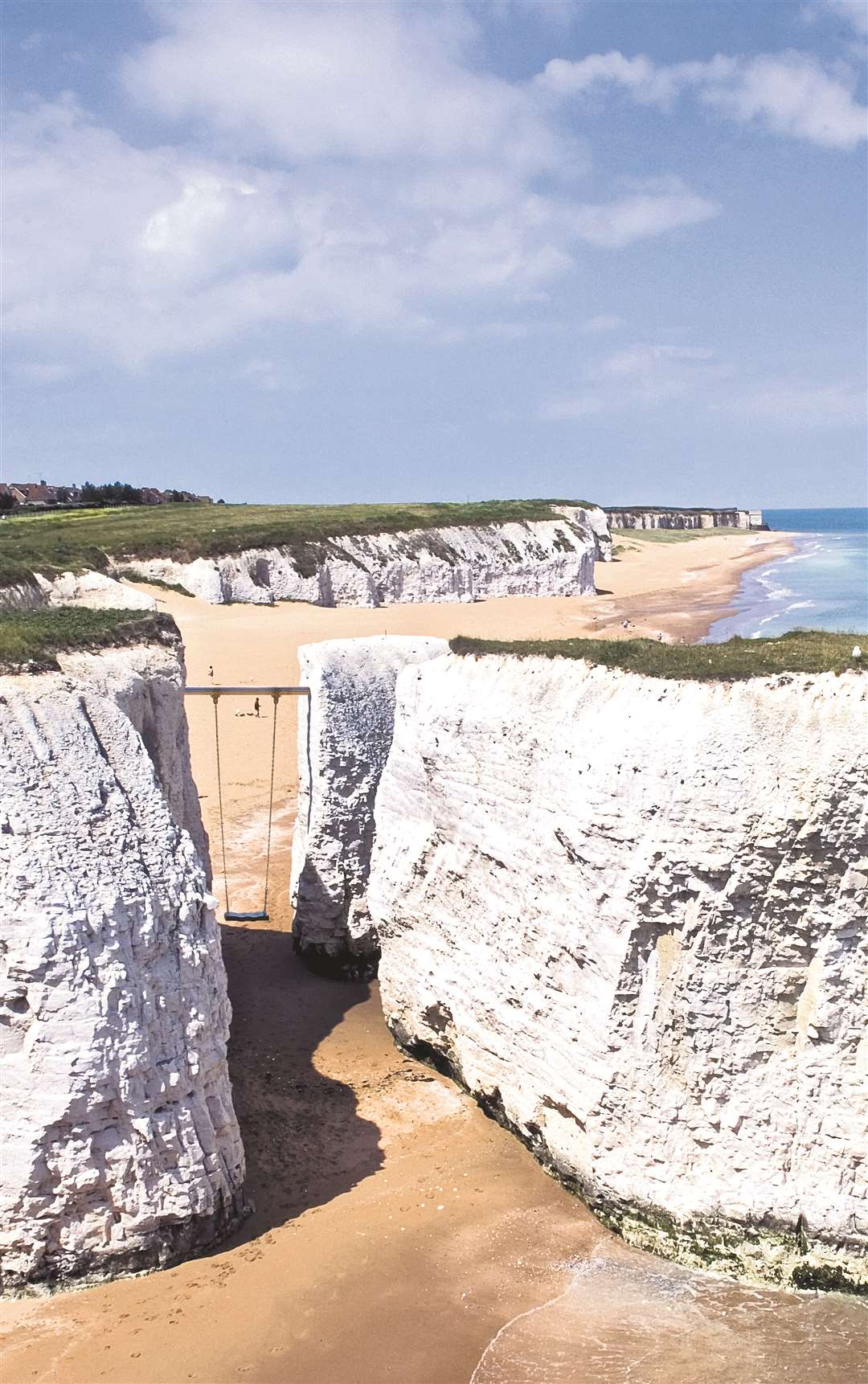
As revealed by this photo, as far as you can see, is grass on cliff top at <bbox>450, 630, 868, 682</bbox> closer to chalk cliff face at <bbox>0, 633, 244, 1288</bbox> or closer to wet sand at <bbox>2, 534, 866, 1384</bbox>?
chalk cliff face at <bbox>0, 633, 244, 1288</bbox>

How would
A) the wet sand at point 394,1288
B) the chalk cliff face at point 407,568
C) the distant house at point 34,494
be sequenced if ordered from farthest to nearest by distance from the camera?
the distant house at point 34,494 < the chalk cliff face at point 407,568 < the wet sand at point 394,1288

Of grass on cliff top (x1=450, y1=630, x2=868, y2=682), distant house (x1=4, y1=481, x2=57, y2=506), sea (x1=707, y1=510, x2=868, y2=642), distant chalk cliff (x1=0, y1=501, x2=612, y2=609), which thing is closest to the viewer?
grass on cliff top (x1=450, y1=630, x2=868, y2=682)

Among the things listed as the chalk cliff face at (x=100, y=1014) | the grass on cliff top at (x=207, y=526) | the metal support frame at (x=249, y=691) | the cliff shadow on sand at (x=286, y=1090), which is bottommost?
the cliff shadow on sand at (x=286, y=1090)

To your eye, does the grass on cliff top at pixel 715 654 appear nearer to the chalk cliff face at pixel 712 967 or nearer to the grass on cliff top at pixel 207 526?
the chalk cliff face at pixel 712 967

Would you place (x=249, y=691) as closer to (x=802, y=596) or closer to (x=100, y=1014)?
(x=100, y=1014)

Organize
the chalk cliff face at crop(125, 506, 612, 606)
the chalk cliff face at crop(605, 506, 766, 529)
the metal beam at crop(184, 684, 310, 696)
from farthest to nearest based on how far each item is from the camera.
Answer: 1. the chalk cliff face at crop(605, 506, 766, 529)
2. the chalk cliff face at crop(125, 506, 612, 606)
3. the metal beam at crop(184, 684, 310, 696)

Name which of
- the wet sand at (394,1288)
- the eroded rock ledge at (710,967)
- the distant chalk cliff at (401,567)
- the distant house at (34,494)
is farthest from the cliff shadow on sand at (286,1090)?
the distant house at (34,494)

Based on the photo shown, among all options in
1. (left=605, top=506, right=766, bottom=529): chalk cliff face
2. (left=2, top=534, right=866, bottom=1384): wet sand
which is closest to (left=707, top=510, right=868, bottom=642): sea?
(left=2, top=534, right=866, bottom=1384): wet sand
